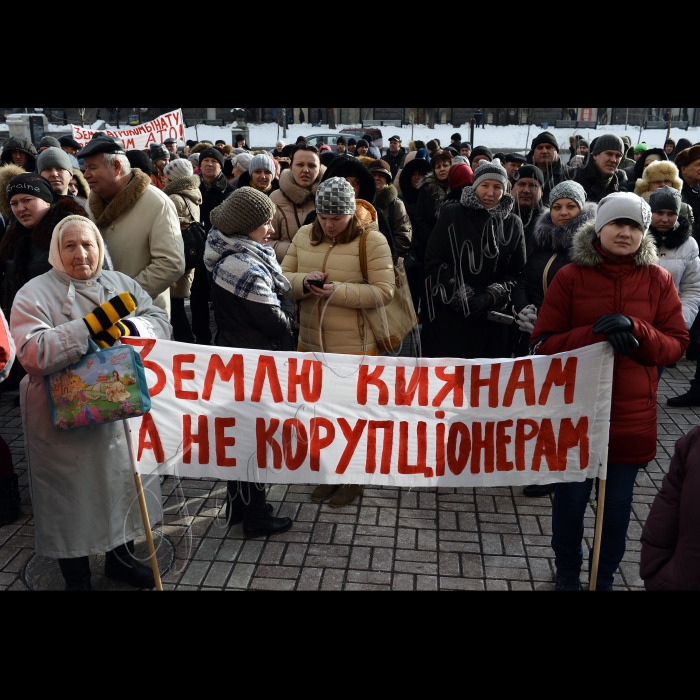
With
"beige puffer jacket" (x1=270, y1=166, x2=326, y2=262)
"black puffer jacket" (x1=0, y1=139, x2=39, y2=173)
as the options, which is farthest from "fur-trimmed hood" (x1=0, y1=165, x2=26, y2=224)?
"beige puffer jacket" (x1=270, y1=166, x2=326, y2=262)

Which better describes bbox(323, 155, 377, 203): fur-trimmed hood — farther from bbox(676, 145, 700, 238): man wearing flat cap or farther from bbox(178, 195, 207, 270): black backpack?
bbox(676, 145, 700, 238): man wearing flat cap

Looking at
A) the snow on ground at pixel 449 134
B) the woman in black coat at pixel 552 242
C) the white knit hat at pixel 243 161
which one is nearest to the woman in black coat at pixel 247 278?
the woman in black coat at pixel 552 242

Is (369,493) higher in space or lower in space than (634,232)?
lower

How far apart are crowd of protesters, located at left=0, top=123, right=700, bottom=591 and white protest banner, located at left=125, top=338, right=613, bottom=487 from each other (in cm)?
23

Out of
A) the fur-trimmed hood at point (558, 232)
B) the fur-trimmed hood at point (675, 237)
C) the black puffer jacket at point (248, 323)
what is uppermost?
the fur-trimmed hood at point (558, 232)

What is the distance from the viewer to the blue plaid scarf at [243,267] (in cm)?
371

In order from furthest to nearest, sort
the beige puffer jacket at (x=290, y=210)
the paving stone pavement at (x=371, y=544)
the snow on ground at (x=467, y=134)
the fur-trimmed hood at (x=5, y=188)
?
the snow on ground at (x=467, y=134)
the beige puffer jacket at (x=290, y=210)
the fur-trimmed hood at (x=5, y=188)
the paving stone pavement at (x=371, y=544)

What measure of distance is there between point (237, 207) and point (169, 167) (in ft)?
12.5

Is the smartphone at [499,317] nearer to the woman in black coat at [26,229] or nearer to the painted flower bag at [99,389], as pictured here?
the painted flower bag at [99,389]

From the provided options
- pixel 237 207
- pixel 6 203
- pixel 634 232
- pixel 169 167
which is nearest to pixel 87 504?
pixel 237 207

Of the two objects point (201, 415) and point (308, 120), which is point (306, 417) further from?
point (308, 120)

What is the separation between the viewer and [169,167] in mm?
7133

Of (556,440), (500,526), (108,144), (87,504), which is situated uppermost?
(108,144)

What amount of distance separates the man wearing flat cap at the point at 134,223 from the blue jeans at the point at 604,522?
267cm
